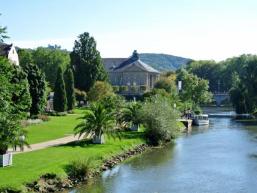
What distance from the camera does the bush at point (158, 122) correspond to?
5722 cm

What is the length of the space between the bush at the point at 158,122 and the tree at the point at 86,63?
154 feet

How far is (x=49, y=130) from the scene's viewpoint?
55219 millimetres

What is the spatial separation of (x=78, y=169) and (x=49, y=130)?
2067 cm

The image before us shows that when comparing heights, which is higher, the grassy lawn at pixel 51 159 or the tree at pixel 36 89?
the tree at pixel 36 89

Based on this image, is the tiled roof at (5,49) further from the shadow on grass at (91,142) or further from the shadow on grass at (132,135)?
the shadow on grass at (91,142)

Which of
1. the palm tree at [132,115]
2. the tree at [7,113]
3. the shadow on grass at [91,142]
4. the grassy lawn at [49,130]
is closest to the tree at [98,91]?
the grassy lawn at [49,130]

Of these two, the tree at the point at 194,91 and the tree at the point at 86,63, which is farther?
the tree at the point at 194,91

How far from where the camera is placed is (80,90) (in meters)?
106

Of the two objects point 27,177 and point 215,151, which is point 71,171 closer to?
point 27,177

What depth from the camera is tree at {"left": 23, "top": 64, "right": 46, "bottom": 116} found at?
2512 inches

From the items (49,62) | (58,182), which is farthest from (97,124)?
(49,62)

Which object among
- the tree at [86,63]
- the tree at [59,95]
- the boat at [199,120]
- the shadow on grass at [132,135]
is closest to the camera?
the shadow on grass at [132,135]

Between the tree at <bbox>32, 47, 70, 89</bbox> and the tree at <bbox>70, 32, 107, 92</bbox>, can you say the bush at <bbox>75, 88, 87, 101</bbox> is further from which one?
the tree at <bbox>32, 47, 70, 89</bbox>

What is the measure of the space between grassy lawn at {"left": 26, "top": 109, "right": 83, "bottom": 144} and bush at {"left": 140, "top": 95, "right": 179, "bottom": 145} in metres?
7.94
